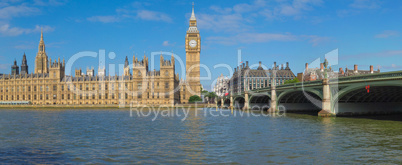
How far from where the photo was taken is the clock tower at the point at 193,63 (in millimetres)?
153363

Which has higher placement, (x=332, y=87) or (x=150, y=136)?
(x=332, y=87)

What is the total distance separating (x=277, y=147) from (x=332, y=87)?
92.9ft

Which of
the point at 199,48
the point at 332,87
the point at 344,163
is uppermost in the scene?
the point at 199,48

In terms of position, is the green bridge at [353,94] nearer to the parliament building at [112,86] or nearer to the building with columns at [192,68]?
the parliament building at [112,86]

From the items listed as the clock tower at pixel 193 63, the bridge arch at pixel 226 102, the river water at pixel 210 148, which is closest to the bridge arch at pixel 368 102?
the river water at pixel 210 148

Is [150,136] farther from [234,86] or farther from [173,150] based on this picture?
[234,86]

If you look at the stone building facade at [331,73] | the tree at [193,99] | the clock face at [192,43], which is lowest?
the tree at [193,99]

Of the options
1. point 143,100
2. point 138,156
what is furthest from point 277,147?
point 143,100

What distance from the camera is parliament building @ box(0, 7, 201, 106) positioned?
5502 inches

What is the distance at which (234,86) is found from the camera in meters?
193

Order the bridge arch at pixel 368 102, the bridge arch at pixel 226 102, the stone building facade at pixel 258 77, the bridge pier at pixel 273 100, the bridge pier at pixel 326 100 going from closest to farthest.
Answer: the bridge pier at pixel 326 100
the bridge arch at pixel 368 102
the bridge pier at pixel 273 100
the bridge arch at pixel 226 102
the stone building facade at pixel 258 77

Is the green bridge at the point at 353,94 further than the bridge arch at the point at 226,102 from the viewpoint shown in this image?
No

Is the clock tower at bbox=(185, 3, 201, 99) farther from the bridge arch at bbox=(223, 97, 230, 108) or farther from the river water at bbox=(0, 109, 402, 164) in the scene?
the river water at bbox=(0, 109, 402, 164)

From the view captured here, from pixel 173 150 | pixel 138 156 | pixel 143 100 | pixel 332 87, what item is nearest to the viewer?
pixel 138 156
